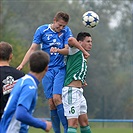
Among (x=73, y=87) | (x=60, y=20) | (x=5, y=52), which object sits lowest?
(x=73, y=87)

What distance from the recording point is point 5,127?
652 cm

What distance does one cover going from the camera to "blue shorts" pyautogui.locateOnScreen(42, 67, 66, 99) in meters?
9.91

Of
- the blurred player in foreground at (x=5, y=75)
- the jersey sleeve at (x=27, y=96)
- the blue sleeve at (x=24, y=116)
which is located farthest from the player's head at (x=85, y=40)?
the blue sleeve at (x=24, y=116)

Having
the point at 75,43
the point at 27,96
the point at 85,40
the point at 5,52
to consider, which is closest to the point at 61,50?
the point at 75,43

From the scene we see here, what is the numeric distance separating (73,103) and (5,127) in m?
3.14

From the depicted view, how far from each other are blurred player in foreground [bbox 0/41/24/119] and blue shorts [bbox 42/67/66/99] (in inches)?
98.1

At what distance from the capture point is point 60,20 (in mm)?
9906

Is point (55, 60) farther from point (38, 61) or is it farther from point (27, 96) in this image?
point (27, 96)

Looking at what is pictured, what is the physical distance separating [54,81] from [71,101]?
604mm

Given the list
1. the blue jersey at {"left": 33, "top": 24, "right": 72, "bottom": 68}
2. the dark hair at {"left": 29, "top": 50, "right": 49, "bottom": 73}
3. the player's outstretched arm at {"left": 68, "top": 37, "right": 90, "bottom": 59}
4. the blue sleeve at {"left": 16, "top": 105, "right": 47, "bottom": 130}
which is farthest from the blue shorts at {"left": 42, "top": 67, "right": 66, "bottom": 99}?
the blue sleeve at {"left": 16, "top": 105, "right": 47, "bottom": 130}

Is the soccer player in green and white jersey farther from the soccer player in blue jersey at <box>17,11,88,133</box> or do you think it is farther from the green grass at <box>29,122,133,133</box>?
the green grass at <box>29,122,133,133</box>

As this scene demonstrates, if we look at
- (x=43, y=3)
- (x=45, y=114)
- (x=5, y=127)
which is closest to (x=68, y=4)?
(x=43, y=3)

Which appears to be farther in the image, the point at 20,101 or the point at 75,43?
the point at 75,43

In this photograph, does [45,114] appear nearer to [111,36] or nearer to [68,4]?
[68,4]
